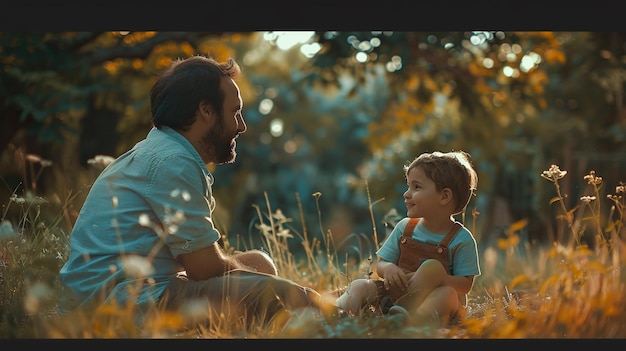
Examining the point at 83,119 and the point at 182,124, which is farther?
the point at 83,119

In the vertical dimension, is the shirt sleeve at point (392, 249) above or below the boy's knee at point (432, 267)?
above

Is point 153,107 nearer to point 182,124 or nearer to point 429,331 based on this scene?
point 182,124

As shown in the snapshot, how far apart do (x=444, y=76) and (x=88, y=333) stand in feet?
17.4

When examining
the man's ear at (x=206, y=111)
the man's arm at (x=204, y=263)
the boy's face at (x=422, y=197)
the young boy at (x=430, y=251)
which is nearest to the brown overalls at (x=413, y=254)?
the young boy at (x=430, y=251)

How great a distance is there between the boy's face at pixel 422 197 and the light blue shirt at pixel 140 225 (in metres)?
0.91

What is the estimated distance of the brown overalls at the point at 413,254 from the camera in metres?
3.72

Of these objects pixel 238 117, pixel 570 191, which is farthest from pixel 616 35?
pixel 238 117

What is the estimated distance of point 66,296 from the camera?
348 centimetres

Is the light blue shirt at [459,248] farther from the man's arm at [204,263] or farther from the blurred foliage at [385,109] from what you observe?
the man's arm at [204,263]

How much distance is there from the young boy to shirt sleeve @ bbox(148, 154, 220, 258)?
31.0 inches

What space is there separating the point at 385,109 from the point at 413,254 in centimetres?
713

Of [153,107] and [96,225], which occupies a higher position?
[153,107]

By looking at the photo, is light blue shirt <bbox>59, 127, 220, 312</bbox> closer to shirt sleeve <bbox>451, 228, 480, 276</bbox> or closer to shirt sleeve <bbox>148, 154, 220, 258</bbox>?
shirt sleeve <bbox>148, 154, 220, 258</bbox>

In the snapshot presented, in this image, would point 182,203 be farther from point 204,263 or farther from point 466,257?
point 466,257
